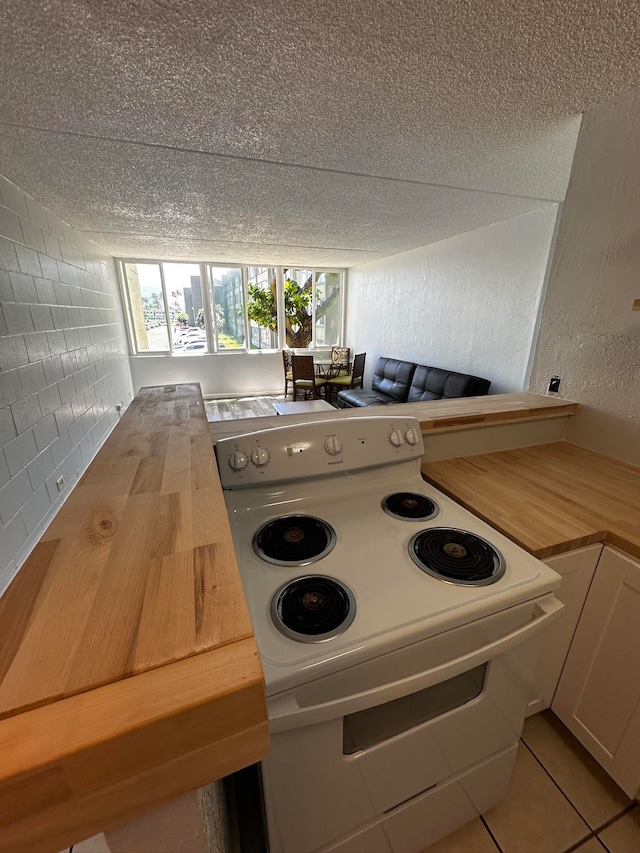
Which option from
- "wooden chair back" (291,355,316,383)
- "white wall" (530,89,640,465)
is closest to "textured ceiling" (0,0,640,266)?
"white wall" (530,89,640,465)

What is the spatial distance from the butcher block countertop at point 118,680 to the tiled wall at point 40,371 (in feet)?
5.77

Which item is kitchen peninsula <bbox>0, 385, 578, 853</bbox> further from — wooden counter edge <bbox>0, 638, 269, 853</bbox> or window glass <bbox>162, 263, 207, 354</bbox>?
window glass <bbox>162, 263, 207, 354</bbox>

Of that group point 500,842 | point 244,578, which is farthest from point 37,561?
point 500,842

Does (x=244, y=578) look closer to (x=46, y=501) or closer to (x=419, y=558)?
(x=419, y=558)

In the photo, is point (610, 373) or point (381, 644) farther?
point (610, 373)

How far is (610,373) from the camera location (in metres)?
1.57

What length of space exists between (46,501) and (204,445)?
6.20 ft

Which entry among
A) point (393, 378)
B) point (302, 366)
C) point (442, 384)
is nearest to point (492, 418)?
point (442, 384)

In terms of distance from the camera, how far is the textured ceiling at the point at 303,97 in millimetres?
1044

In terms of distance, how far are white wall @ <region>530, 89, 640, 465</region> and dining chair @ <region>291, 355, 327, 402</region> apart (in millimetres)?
3869

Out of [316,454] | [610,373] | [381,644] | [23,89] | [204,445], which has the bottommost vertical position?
[381,644]

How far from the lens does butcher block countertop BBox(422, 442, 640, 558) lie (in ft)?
3.42

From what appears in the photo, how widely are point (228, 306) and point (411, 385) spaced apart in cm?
371

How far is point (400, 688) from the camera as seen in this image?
749 mm
